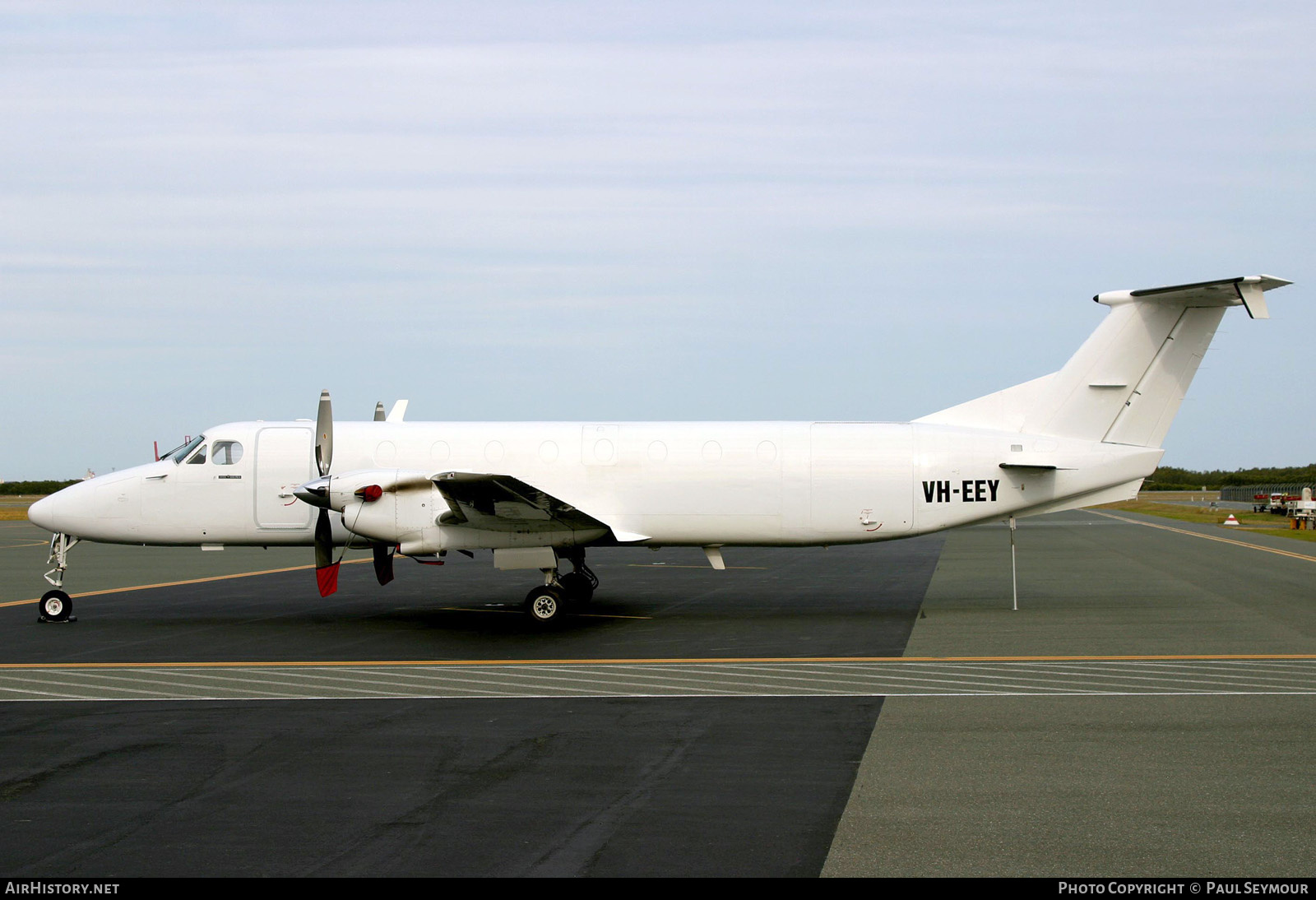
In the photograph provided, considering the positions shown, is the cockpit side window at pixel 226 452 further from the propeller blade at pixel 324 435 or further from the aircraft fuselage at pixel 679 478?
the propeller blade at pixel 324 435

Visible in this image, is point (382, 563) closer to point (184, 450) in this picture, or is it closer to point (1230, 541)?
point (184, 450)

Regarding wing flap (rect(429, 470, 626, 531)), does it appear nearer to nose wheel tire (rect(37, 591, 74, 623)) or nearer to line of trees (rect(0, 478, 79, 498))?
nose wheel tire (rect(37, 591, 74, 623))

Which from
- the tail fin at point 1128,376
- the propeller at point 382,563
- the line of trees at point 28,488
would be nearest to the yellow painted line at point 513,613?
the propeller at point 382,563

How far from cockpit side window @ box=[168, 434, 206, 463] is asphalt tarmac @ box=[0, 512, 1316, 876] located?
274 cm

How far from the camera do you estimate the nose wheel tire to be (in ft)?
56.2

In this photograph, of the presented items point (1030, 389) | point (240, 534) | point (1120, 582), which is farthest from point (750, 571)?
A: point (240, 534)

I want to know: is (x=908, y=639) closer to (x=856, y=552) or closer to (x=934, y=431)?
(x=934, y=431)

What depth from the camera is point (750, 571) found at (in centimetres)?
2675

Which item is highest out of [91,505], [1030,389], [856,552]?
[1030,389]

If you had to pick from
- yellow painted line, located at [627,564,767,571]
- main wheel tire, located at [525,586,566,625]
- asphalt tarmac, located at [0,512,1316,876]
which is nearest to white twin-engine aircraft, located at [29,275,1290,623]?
main wheel tire, located at [525,586,566,625]

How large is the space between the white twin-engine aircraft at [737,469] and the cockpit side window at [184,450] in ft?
0.13

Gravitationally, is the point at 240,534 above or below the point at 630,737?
above

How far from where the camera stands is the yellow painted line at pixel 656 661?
42.3 ft
